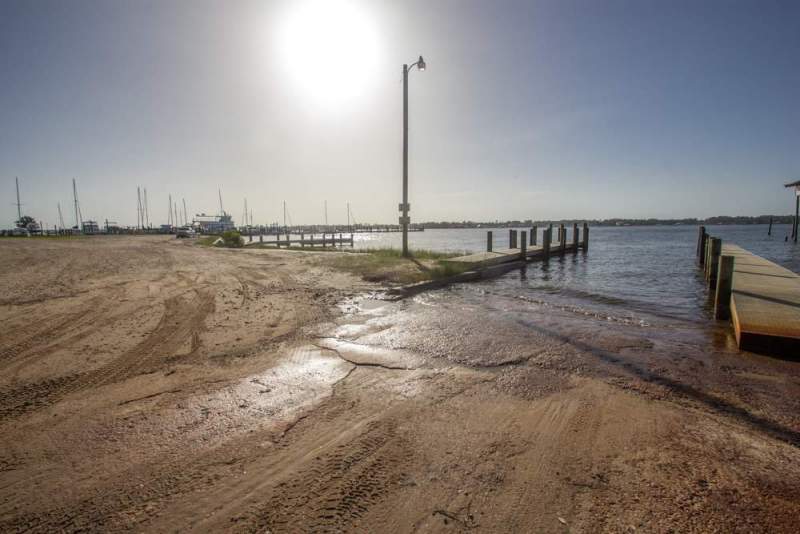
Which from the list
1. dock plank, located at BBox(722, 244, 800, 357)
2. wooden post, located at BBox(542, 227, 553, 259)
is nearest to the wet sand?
dock plank, located at BBox(722, 244, 800, 357)

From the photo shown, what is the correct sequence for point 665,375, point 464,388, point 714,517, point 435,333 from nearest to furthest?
point 714,517 < point 464,388 < point 665,375 < point 435,333

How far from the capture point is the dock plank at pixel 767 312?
5.06 meters

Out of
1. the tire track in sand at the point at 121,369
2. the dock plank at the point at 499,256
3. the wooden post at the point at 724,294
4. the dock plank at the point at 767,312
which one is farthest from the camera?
the dock plank at the point at 499,256

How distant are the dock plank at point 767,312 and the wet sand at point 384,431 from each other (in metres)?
0.31

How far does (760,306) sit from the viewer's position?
664 centimetres

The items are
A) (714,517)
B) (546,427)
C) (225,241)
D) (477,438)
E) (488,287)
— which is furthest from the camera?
(225,241)

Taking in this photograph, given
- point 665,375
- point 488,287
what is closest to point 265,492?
point 665,375

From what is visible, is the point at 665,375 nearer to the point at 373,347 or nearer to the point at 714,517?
the point at 714,517

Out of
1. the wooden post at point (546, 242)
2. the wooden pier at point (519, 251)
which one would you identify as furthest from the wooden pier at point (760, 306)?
the wooden post at point (546, 242)

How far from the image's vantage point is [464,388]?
12.4ft

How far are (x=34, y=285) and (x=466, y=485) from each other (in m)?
11.6

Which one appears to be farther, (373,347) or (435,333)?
(435,333)

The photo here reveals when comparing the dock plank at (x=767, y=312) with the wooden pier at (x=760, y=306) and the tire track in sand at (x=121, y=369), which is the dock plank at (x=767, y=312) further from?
the tire track in sand at (x=121, y=369)

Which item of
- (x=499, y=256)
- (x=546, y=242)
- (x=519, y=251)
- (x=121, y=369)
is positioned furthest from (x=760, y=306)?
(x=546, y=242)
